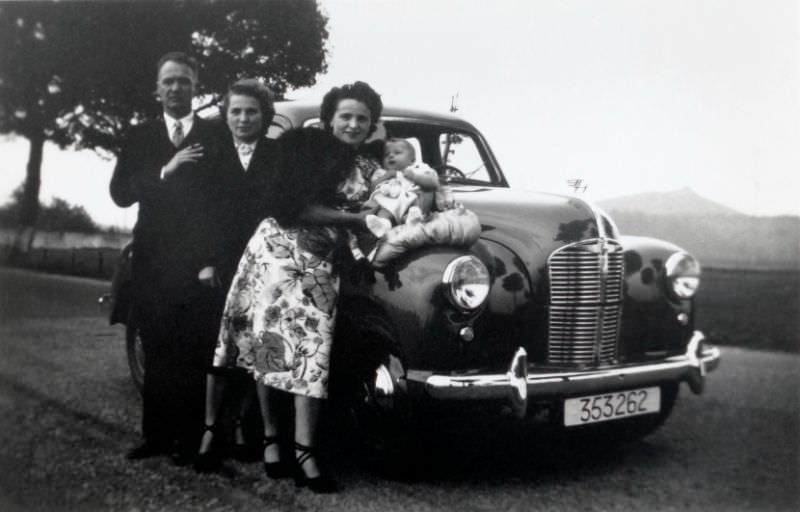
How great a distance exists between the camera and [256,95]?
385 cm

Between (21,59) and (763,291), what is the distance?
12.9 ft

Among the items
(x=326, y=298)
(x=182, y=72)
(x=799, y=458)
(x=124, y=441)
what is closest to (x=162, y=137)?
(x=182, y=72)

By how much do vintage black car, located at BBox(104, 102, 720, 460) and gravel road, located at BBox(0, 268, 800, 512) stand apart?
0.32 meters

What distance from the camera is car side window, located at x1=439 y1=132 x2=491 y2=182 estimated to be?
4723 mm

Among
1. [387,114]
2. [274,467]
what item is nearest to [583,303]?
[387,114]

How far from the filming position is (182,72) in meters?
3.96

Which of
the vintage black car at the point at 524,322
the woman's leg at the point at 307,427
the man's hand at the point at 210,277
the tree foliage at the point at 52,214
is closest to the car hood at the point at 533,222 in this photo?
the vintage black car at the point at 524,322

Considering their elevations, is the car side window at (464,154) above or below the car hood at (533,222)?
above

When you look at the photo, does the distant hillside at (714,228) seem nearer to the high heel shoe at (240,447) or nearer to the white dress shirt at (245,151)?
the white dress shirt at (245,151)

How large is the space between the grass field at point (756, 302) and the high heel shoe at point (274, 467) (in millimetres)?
2228

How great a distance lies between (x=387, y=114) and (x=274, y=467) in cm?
194

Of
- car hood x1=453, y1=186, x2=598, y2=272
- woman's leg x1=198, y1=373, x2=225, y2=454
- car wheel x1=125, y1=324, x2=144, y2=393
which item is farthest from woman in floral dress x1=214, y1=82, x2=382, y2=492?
car wheel x1=125, y1=324, x2=144, y2=393

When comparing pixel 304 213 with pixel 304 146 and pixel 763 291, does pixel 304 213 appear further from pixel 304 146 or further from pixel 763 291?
pixel 763 291

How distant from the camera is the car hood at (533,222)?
3.73m
